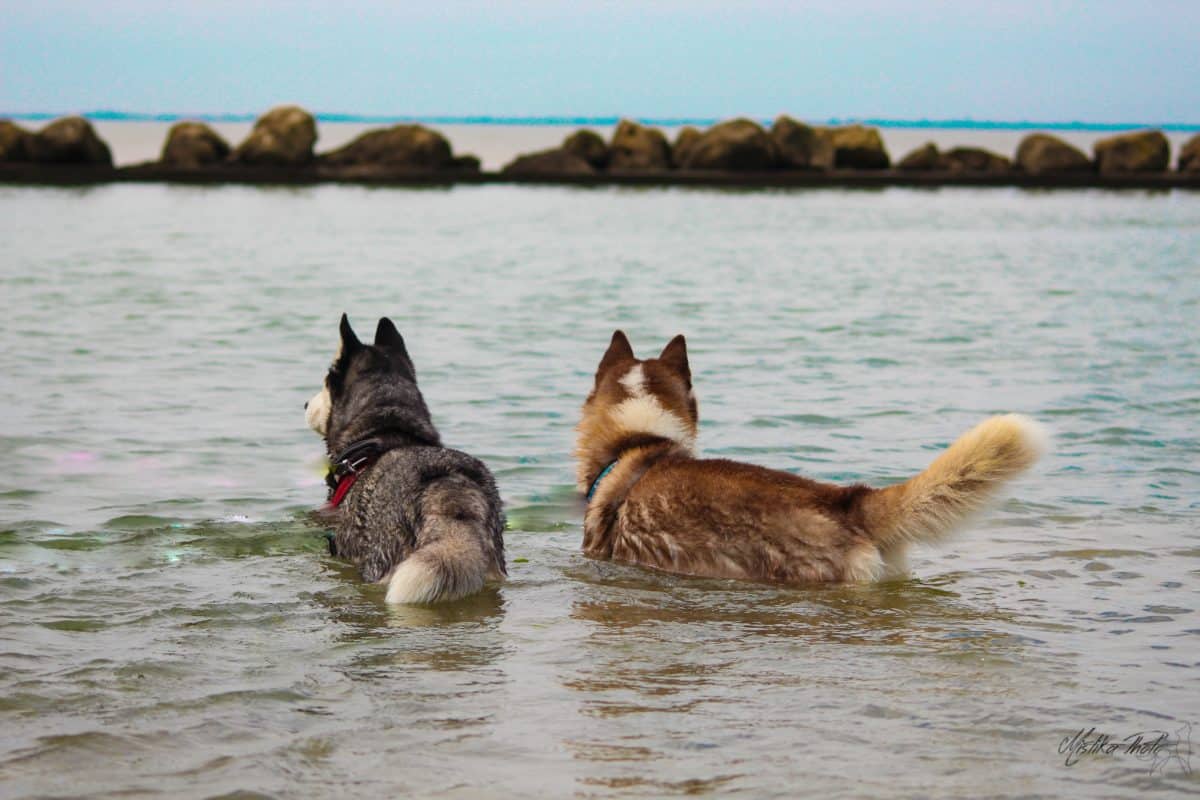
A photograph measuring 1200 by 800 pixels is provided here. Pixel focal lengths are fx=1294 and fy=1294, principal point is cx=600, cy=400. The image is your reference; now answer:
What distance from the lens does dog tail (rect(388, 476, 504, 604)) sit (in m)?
5.75

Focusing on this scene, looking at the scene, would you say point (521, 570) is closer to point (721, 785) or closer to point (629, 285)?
point (721, 785)

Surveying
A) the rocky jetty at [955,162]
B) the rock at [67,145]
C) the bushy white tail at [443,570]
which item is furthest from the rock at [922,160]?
the bushy white tail at [443,570]

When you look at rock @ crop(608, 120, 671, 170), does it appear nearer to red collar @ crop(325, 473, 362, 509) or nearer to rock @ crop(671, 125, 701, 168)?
rock @ crop(671, 125, 701, 168)

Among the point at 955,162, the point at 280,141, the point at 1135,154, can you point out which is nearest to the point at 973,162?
the point at 955,162

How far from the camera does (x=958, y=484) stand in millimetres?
5738

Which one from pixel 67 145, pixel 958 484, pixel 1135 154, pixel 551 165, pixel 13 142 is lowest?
pixel 958 484

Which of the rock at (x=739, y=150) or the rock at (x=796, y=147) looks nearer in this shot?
the rock at (x=739, y=150)

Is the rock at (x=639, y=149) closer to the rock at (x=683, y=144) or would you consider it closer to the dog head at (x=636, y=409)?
the rock at (x=683, y=144)

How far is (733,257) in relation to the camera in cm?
3028

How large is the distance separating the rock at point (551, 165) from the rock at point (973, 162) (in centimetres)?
1691

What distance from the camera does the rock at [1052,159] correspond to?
5825 centimetres

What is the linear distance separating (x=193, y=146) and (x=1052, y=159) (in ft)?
126

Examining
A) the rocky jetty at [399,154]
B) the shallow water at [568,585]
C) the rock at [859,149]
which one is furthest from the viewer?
the rock at [859,149]

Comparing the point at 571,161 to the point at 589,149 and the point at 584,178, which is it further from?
the point at 589,149
